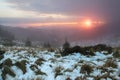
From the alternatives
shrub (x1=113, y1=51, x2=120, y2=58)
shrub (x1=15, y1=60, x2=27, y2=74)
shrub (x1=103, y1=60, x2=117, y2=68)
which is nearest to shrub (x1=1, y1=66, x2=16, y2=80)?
shrub (x1=15, y1=60, x2=27, y2=74)

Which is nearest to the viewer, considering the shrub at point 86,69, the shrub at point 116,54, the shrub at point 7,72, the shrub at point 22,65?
the shrub at point 86,69

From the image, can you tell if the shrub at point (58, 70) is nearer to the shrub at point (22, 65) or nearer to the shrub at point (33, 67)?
the shrub at point (33, 67)

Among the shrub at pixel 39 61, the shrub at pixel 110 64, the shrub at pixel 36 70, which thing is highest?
the shrub at pixel 39 61

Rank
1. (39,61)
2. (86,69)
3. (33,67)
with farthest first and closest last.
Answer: (39,61) → (33,67) → (86,69)

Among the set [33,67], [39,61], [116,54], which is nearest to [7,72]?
[33,67]

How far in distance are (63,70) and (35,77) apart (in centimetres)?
218

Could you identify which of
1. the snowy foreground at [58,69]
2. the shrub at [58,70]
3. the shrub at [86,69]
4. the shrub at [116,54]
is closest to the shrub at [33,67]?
the snowy foreground at [58,69]

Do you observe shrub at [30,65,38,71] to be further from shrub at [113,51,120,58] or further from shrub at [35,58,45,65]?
shrub at [113,51,120,58]

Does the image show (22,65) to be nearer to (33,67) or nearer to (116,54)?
(33,67)

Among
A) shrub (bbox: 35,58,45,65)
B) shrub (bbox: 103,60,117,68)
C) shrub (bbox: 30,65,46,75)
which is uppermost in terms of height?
shrub (bbox: 35,58,45,65)

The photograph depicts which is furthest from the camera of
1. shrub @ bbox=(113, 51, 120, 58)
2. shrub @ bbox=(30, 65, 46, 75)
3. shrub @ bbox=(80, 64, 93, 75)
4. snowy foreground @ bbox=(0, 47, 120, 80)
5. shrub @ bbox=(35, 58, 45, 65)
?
shrub @ bbox=(113, 51, 120, 58)

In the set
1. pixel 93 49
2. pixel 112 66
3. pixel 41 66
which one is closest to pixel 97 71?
pixel 112 66

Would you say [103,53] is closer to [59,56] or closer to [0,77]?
[59,56]

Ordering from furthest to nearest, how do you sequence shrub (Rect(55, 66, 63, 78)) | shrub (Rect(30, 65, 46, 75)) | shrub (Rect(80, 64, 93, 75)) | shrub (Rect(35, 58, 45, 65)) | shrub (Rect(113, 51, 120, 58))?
shrub (Rect(113, 51, 120, 58))
shrub (Rect(35, 58, 45, 65))
shrub (Rect(30, 65, 46, 75))
shrub (Rect(55, 66, 63, 78))
shrub (Rect(80, 64, 93, 75))
